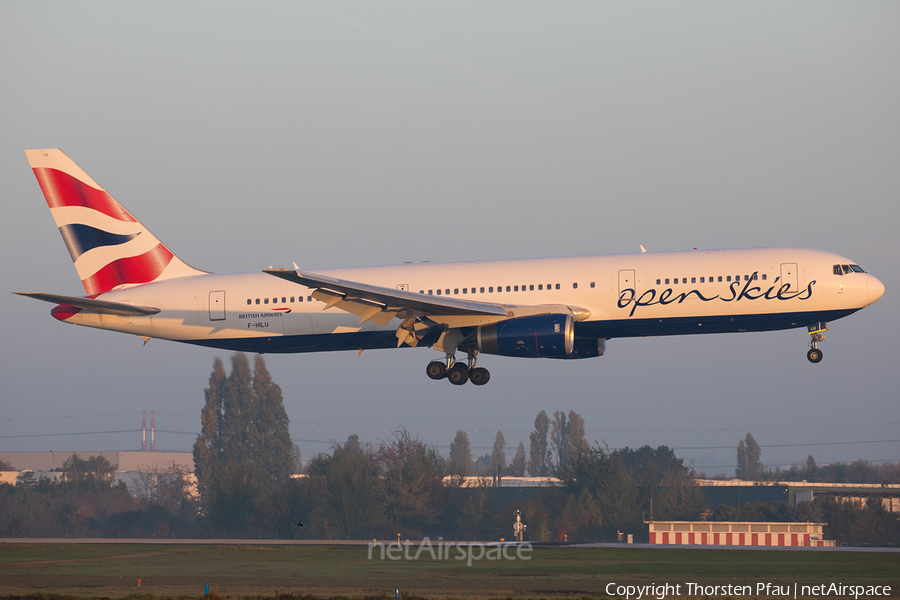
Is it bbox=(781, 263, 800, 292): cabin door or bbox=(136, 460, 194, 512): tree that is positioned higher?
bbox=(781, 263, 800, 292): cabin door

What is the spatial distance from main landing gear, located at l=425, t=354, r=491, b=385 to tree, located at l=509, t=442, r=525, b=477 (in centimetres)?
12882

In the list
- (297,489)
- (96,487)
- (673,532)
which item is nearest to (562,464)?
(673,532)

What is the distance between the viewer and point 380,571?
44812 mm

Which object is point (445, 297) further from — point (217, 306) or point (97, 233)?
point (97, 233)

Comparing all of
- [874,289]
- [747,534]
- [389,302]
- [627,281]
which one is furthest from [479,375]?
[747,534]

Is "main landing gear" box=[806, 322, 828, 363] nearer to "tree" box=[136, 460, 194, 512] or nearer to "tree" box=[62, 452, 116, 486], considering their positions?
"tree" box=[136, 460, 194, 512]

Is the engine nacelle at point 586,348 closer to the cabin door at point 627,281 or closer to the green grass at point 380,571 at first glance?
the cabin door at point 627,281

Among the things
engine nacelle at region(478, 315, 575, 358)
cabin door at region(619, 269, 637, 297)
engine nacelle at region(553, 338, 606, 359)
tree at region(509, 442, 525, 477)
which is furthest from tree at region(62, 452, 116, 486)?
cabin door at region(619, 269, 637, 297)

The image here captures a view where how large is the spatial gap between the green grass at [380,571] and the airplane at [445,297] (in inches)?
374

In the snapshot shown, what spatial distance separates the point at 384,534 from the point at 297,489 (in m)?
12.0

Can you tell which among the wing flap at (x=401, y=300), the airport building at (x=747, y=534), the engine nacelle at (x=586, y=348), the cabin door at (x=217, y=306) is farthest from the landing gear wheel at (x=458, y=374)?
the airport building at (x=747, y=534)

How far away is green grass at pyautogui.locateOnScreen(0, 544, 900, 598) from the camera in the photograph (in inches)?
1511

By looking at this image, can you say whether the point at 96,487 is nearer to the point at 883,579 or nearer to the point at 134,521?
the point at 134,521

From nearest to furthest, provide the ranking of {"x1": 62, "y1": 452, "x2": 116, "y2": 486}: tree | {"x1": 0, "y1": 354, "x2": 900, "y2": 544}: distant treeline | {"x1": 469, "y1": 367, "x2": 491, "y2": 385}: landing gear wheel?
1. {"x1": 469, "y1": 367, "x2": 491, "y2": 385}: landing gear wheel
2. {"x1": 0, "y1": 354, "x2": 900, "y2": 544}: distant treeline
3. {"x1": 62, "y1": 452, "x2": 116, "y2": 486}: tree
